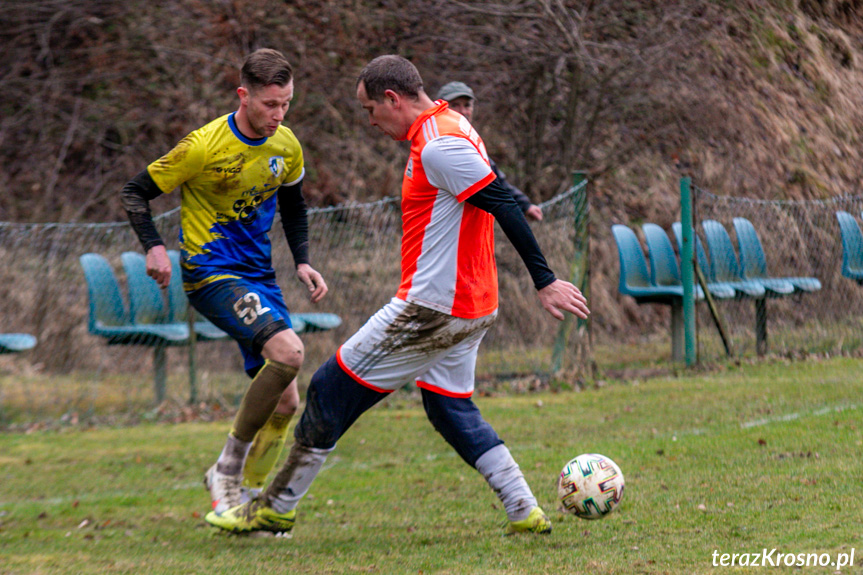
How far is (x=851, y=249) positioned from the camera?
10586mm

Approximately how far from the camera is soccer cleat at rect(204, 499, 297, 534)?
4.25 metres

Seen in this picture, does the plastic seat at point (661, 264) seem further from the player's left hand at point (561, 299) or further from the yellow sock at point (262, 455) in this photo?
the player's left hand at point (561, 299)

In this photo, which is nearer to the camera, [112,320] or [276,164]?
[276,164]

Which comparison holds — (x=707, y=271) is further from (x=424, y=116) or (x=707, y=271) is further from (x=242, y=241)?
(x=424, y=116)

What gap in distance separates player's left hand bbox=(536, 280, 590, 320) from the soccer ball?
0.80 m

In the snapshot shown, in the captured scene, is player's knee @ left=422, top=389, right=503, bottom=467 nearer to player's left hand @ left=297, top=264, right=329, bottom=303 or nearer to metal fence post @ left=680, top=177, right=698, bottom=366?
player's left hand @ left=297, top=264, right=329, bottom=303

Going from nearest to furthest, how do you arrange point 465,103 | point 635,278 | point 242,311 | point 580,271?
point 242,311, point 465,103, point 580,271, point 635,278

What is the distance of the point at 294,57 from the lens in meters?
13.8

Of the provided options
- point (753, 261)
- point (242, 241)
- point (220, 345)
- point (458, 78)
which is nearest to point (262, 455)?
point (242, 241)

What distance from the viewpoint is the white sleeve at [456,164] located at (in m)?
3.73

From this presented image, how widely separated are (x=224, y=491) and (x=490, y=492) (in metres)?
1.47

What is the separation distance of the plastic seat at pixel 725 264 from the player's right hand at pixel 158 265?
7.16 meters

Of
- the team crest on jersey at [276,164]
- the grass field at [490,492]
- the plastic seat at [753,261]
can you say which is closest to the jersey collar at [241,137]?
the team crest on jersey at [276,164]

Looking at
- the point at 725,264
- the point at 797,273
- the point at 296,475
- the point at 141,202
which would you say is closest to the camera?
the point at 296,475
